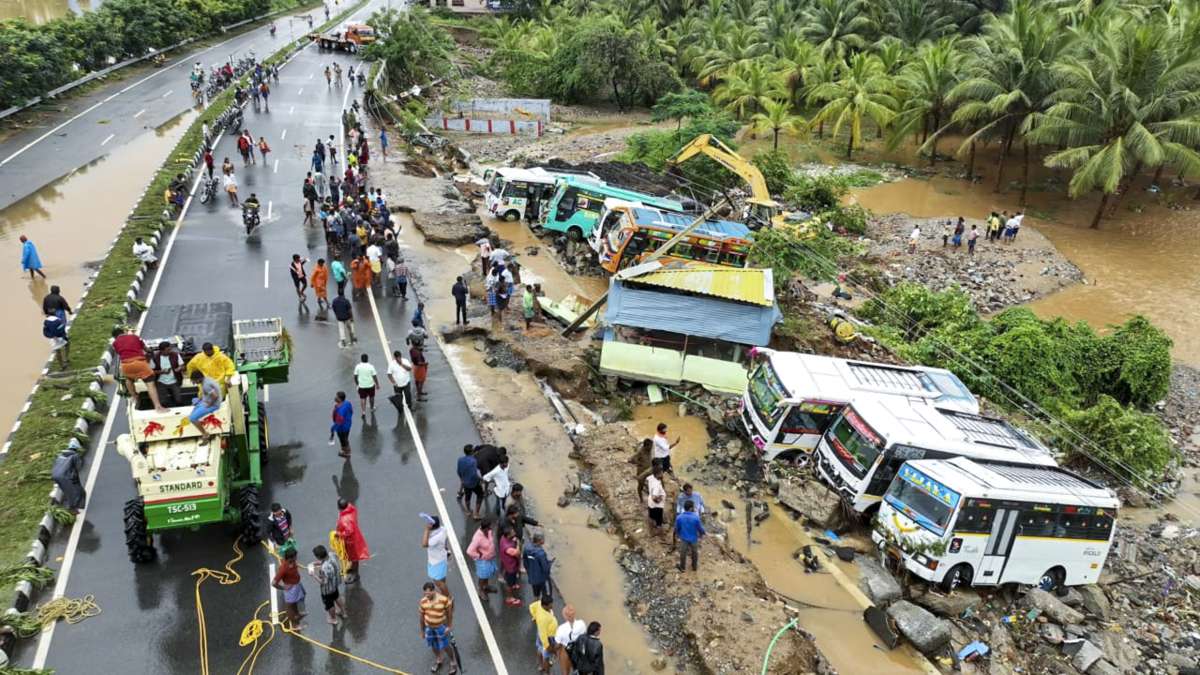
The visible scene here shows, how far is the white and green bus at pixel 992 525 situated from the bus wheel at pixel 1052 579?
0.02 m

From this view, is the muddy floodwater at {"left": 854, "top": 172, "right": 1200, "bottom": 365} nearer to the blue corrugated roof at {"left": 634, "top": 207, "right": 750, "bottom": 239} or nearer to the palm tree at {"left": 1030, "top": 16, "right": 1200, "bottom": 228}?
the palm tree at {"left": 1030, "top": 16, "right": 1200, "bottom": 228}

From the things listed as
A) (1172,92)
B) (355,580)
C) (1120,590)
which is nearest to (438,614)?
(355,580)

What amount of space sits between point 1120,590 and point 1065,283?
16.8m

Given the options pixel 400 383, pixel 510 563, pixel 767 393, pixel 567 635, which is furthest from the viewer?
pixel 767 393

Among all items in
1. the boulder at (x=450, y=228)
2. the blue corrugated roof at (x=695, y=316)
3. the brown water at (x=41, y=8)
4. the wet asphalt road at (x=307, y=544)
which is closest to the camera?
the wet asphalt road at (x=307, y=544)

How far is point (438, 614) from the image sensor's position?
351 inches

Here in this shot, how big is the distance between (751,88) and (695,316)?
1285 inches

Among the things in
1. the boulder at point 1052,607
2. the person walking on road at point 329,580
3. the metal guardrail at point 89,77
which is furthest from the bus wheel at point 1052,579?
the metal guardrail at point 89,77

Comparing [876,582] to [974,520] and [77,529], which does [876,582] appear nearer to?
[974,520]

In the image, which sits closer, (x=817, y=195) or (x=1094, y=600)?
(x=1094, y=600)

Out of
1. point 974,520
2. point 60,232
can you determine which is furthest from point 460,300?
point 60,232

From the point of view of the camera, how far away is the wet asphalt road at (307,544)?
965 cm

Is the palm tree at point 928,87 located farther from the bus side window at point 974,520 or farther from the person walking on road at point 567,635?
the person walking on road at point 567,635

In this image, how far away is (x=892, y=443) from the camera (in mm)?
12719
